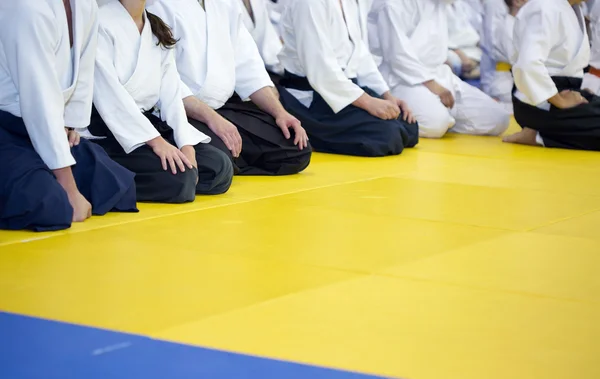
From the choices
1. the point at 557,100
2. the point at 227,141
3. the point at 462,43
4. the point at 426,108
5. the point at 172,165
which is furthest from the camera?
the point at 462,43

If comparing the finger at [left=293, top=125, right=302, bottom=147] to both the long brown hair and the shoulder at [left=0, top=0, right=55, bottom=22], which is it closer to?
the long brown hair

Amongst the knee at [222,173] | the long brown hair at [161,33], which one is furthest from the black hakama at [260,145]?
the long brown hair at [161,33]

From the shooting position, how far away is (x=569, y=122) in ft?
22.8

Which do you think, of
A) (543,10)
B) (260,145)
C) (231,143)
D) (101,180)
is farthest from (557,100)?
(101,180)

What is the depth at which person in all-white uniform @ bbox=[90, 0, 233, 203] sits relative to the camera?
4.02m

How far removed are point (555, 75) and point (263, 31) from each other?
216 centimetres

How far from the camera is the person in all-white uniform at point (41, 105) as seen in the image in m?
3.39

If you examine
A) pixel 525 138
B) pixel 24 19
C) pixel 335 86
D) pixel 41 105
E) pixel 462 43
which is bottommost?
pixel 462 43

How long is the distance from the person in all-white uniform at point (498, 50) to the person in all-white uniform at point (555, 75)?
206cm

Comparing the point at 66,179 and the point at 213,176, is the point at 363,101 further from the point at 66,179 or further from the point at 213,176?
the point at 66,179

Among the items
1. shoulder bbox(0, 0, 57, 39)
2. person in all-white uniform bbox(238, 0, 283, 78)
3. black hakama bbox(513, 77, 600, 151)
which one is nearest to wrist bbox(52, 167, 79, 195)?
shoulder bbox(0, 0, 57, 39)

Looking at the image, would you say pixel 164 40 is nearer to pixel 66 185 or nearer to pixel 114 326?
pixel 66 185

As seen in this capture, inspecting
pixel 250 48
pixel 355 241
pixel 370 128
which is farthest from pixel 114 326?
pixel 370 128

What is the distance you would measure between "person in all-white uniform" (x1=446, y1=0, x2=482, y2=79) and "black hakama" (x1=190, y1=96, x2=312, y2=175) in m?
5.08
